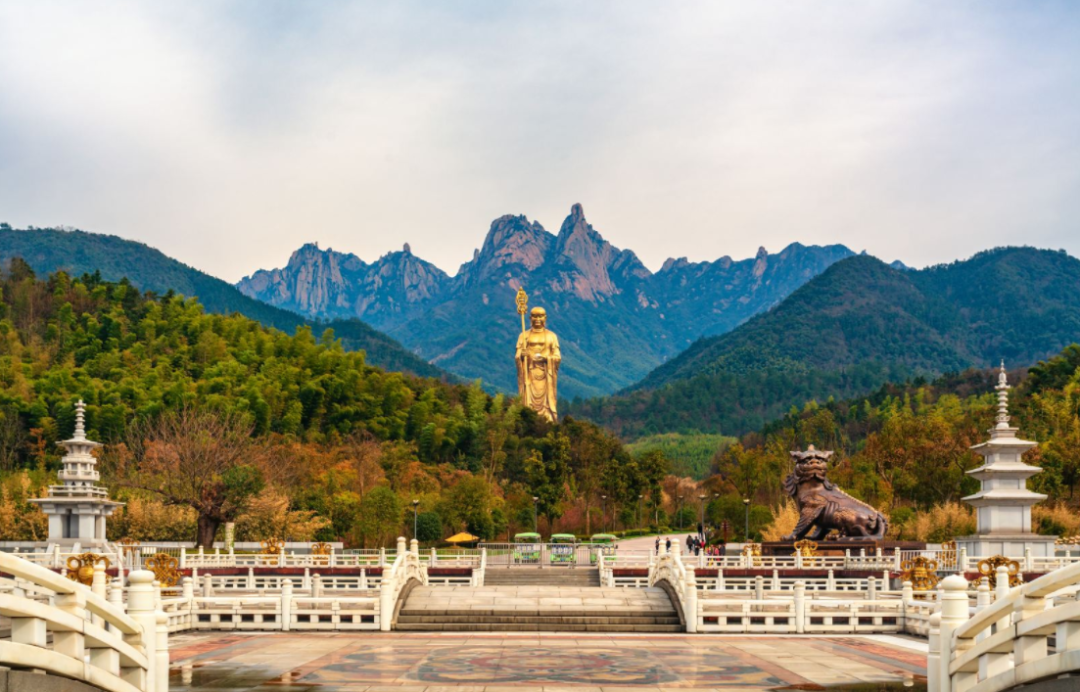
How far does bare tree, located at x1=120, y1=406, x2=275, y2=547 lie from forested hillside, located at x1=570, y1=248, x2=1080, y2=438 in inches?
3657

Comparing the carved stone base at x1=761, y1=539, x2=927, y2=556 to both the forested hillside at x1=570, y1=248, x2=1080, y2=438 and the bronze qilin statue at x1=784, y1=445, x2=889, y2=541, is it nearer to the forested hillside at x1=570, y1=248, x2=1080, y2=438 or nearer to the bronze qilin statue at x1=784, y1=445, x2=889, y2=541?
the bronze qilin statue at x1=784, y1=445, x2=889, y2=541

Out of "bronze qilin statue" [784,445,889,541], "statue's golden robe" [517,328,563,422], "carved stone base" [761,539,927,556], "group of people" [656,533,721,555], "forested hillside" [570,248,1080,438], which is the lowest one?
"group of people" [656,533,721,555]

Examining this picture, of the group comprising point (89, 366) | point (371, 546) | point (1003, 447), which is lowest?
point (371, 546)

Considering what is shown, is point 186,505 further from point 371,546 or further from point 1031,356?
point 1031,356

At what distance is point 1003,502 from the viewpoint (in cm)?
3606

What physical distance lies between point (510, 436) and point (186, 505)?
2901 cm

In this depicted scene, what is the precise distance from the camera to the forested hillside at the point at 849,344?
147 m

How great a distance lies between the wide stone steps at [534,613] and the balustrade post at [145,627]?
11745 mm

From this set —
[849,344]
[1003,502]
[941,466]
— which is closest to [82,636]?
[1003,502]

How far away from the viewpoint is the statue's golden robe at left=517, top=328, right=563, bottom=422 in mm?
76125

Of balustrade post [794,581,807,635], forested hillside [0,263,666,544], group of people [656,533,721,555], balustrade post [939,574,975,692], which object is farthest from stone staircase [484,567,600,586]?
balustrade post [939,574,975,692]

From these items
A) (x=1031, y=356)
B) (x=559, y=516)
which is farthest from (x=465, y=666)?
(x=1031, y=356)

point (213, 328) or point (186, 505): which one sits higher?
point (213, 328)

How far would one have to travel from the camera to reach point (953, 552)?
3497 cm
